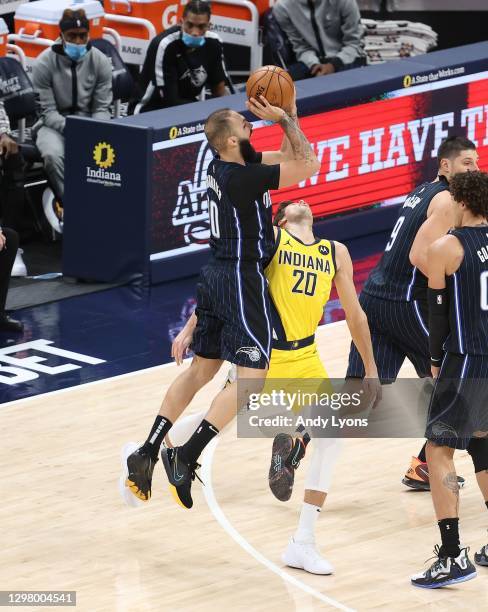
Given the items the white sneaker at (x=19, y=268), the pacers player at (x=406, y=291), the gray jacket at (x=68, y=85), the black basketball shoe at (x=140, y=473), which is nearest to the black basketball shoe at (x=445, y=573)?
the pacers player at (x=406, y=291)

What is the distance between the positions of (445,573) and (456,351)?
1.06 metres

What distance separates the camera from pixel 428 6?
1842 centimetres

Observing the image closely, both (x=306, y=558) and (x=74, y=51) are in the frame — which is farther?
(x=74, y=51)

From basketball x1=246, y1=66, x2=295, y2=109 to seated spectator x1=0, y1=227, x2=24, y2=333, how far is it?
141 inches

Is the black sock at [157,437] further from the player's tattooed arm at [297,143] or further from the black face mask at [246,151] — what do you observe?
the player's tattooed arm at [297,143]

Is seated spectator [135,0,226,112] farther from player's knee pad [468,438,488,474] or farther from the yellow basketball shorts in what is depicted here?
player's knee pad [468,438,488,474]

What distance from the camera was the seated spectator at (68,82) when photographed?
13.5 meters

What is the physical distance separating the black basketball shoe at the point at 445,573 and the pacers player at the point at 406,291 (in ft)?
4.36

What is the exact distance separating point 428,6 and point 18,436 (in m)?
10.6

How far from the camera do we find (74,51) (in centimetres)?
1353

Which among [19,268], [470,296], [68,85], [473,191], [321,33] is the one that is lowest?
[19,268]

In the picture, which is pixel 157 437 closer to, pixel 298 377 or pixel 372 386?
pixel 298 377

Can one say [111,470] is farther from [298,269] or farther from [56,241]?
[56,241]

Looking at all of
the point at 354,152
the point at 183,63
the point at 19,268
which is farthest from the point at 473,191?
the point at 183,63
